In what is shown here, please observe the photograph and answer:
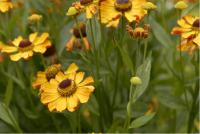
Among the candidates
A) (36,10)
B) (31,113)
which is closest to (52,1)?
(36,10)

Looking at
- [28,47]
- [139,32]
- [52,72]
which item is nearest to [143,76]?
[139,32]

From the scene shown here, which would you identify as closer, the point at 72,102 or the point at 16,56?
the point at 72,102

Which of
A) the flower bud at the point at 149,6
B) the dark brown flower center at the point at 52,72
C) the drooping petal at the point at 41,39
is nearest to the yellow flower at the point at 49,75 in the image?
the dark brown flower center at the point at 52,72

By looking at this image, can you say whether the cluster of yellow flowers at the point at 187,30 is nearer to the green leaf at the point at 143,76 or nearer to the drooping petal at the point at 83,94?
the green leaf at the point at 143,76

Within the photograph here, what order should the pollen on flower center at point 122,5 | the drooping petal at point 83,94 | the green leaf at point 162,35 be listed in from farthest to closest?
1. the green leaf at point 162,35
2. the pollen on flower center at point 122,5
3. the drooping petal at point 83,94

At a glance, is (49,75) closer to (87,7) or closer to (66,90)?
(66,90)

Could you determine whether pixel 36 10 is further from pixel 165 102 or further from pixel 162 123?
pixel 162 123
